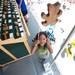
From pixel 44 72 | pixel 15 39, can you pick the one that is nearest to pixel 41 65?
pixel 44 72

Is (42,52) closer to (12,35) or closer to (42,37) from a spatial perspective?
(42,37)

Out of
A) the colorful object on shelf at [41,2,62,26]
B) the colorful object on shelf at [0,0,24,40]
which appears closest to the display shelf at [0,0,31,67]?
the colorful object on shelf at [0,0,24,40]

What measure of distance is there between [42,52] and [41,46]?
60 mm

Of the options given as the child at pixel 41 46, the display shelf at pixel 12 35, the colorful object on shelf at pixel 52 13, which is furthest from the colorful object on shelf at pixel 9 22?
the colorful object on shelf at pixel 52 13

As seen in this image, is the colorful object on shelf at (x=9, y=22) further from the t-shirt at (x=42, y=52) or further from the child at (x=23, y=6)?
the t-shirt at (x=42, y=52)

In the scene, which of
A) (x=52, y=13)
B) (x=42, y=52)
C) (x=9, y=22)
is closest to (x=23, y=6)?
(x=9, y=22)

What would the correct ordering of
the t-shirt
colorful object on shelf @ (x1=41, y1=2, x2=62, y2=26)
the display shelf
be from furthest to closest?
the t-shirt < the display shelf < colorful object on shelf @ (x1=41, y1=2, x2=62, y2=26)

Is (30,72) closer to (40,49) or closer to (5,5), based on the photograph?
(40,49)

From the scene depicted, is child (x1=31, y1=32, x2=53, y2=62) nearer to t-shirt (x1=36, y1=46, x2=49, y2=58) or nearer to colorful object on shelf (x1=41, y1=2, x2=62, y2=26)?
t-shirt (x1=36, y1=46, x2=49, y2=58)

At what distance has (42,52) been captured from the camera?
0.99 metres

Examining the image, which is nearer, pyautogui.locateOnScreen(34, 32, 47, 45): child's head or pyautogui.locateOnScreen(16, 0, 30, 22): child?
pyautogui.locateOnScreen(34, 32, 47, 45): child's head

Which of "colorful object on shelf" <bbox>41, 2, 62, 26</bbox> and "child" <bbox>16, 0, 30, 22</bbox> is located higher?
"colorful object on shelf" <bbox>41, 2, 62, 26</bbox>

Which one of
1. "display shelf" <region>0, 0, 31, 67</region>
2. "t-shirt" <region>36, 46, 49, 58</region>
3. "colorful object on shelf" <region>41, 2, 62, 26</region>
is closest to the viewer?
"colorful object on shelf" <region>41, 2, 62, 26</region>

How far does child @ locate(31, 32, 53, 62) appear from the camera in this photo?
2.89 ft
